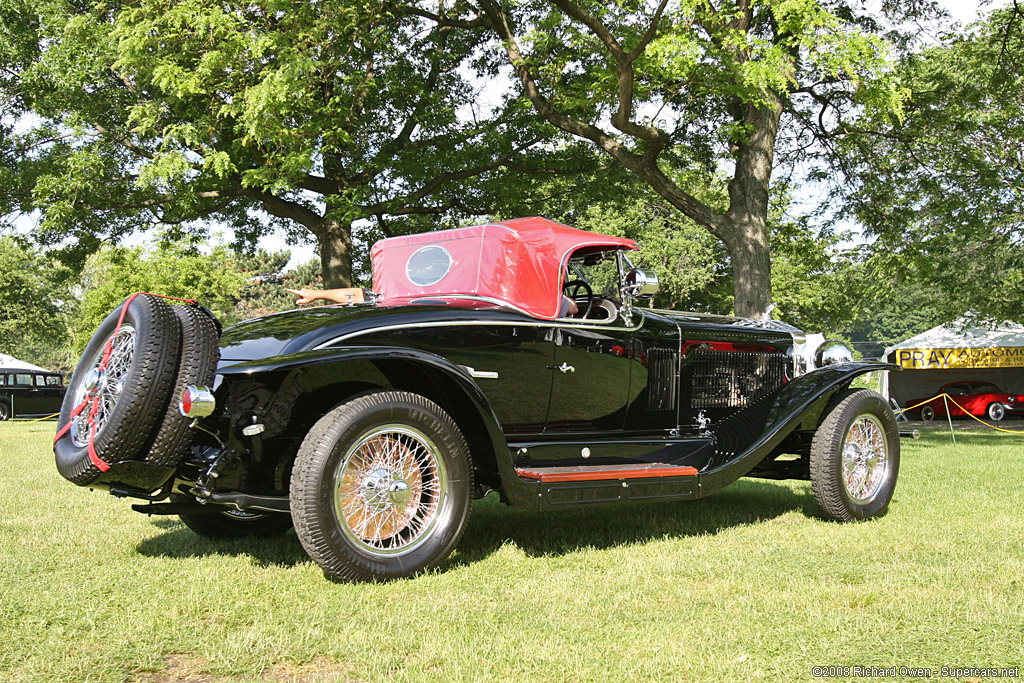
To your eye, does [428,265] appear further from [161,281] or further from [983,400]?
[161,281]

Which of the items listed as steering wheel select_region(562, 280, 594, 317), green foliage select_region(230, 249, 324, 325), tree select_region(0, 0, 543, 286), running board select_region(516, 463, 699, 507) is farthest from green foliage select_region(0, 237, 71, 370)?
running board select_region(516, 463, 699, 507)

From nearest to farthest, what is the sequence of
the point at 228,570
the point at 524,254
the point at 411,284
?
the point at 228,570
the point at 524,254
the point at 411,284

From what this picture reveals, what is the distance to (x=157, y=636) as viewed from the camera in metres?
3.32

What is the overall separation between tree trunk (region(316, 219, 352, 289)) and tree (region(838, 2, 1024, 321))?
32.4 feet

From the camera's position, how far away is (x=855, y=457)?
6.24 meters

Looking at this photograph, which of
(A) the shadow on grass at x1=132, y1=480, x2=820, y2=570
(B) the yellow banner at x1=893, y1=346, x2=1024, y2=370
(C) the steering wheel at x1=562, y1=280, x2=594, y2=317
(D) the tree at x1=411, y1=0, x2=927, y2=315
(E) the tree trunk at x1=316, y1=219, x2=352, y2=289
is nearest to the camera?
(A) the shadow on grass at x1=132, y1=480, x2=820, y2=570

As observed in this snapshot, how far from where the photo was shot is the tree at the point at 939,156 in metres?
15.2

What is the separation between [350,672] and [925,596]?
8.78 ft

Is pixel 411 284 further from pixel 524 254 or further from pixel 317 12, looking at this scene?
pixel 317 12

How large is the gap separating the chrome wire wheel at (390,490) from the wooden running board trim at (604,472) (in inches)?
21.4

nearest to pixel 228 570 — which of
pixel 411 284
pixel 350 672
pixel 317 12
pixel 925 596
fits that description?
pixel 350 672

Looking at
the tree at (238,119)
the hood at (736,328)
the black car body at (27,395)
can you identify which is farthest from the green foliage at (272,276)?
the hood at (736,328)

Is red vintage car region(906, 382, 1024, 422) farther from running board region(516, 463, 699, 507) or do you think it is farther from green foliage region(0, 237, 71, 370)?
green foliage region(0, 237, 71, 370)

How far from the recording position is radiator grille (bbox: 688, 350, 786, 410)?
6328 mm
